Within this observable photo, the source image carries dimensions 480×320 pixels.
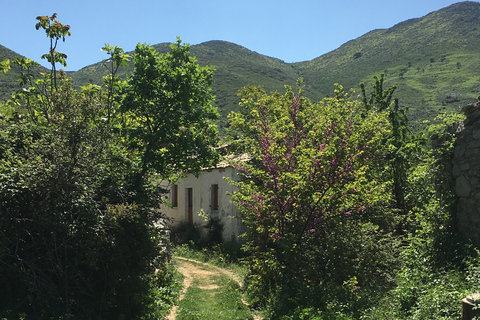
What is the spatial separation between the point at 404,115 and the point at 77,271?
11.0m

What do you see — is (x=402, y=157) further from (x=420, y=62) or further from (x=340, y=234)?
(x=420, y=62)

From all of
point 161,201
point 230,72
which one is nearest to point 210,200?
point 161,201

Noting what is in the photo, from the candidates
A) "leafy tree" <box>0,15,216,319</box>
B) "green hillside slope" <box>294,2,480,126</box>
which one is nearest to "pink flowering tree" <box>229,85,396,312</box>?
"leafy tree" <box>0,15,216,319</box>

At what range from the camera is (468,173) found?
23.5ft

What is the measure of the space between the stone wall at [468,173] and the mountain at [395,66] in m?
35.9

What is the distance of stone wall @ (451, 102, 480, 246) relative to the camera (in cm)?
691

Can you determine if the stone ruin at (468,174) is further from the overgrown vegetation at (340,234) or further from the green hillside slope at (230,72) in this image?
the green hillside slope at (230,72)

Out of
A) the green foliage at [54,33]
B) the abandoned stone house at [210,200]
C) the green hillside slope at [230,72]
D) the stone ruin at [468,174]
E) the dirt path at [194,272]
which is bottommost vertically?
the dirt path at [194,272]

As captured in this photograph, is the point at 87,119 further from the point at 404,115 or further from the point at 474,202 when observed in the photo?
the point at 404,115

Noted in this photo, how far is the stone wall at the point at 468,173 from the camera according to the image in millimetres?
6914

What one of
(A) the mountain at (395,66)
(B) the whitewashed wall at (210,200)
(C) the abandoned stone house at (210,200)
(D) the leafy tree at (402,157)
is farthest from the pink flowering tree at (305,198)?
(A) the mountain at (395,66)

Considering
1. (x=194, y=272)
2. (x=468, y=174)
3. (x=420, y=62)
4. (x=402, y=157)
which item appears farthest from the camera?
(x=420, y=62)

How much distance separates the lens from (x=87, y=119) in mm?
7039

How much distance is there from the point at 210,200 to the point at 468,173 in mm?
12588
